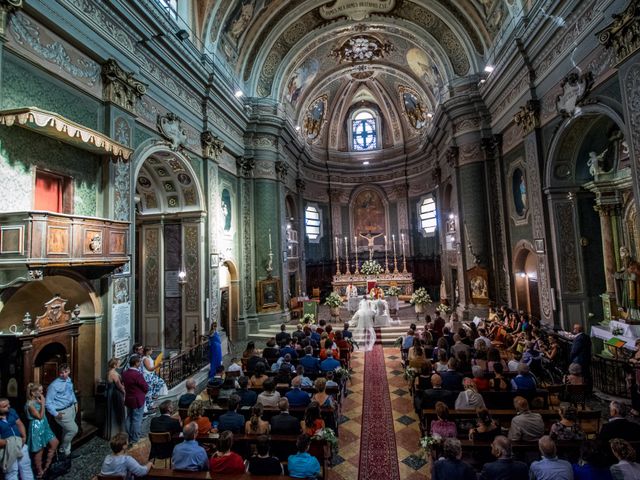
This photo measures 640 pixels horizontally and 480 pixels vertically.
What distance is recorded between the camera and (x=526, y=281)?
40.3ft

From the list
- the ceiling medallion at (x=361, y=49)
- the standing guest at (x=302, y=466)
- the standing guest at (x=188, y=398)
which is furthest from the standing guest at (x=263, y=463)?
the ceiling medallion at (x=361, y=49)

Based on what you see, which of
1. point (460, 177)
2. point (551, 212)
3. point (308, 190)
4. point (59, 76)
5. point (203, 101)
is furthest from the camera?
point (308, 190)

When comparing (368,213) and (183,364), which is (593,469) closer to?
(183,364)

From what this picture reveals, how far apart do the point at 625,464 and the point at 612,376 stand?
5039mm

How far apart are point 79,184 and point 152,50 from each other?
435 cm

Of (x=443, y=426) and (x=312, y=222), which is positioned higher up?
(x=312, y=222)

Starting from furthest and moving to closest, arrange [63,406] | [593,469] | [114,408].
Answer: [114,408] < [63,406] < [593,469]

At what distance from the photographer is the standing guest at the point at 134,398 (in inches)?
249

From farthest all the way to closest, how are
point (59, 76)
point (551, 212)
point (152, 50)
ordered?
point (551, 212)
point (152, 50)
point (59, 76)

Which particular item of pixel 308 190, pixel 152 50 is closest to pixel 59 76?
pixel 152 50

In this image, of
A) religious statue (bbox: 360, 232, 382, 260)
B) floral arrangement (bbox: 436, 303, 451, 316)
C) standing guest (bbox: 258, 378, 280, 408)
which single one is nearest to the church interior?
floral arrangement (bbox: 436, 303, 451, 316)

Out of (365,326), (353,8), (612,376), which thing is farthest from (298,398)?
(353,8)

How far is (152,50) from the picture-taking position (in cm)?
912

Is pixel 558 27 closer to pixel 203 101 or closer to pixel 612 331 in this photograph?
pixel 612 331
